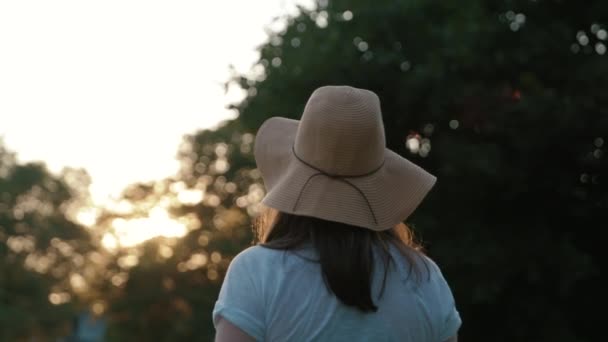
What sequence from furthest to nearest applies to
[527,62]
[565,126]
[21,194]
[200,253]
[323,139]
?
[21,194], [200,253], [527,62], [565,126], [323,139]

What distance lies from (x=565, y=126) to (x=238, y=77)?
605 centimetres

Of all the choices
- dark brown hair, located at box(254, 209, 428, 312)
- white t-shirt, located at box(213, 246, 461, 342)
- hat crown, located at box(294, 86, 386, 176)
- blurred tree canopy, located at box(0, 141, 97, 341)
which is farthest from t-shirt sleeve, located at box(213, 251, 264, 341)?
blurred tree canopy, located at box(0, 141, 97, 341)

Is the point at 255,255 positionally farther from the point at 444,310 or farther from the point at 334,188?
the point at 444,310

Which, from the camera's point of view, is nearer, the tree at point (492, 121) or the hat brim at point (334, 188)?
the hat brim at point (334, 188)

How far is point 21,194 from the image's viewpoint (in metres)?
54.6

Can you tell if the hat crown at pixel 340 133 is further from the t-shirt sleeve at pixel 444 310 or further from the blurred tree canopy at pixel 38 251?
the blurred tree canopy at pixel 38 251

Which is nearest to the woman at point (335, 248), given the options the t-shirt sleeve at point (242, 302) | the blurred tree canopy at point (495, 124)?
the t-shirt sleeve at point (242, 302)

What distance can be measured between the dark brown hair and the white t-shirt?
0.02 metres

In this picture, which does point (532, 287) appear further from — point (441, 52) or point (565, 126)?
point (441, 52)

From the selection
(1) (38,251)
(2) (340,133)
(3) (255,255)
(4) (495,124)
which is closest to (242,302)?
(3) (255,255)

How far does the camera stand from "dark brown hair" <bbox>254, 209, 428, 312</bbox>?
7.88ft

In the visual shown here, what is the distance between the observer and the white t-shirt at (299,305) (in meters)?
2.38

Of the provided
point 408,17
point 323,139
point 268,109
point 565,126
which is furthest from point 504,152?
point 323,139

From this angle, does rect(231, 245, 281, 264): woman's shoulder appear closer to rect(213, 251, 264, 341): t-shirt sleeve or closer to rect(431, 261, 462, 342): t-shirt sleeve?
rect(213, 251, 264, 341): t-shirt sleeve
